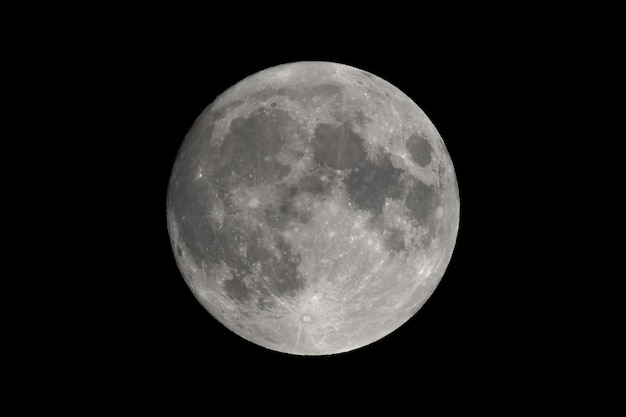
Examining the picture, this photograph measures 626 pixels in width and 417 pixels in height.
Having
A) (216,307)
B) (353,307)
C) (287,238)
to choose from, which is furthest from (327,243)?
(216,307)

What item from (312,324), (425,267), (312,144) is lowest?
(312,324)

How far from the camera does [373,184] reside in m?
4.82

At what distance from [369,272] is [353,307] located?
15.3 inches

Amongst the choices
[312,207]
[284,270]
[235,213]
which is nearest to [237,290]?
[284,270]

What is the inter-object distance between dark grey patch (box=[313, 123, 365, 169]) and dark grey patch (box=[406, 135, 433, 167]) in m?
0.57

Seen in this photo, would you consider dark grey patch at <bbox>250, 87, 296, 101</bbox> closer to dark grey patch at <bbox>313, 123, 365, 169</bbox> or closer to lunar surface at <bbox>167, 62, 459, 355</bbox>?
lunar surface at <bbox>167, 62, 459, 355</bbox>

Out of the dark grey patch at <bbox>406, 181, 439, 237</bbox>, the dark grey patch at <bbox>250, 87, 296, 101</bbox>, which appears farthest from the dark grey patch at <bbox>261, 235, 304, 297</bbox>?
the dark grey patch at <bbox>250, 87, 296, 101</bbox>

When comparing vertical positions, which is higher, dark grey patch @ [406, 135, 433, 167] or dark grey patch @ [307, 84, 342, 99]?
dark grey patch @ [307, 84, 342, 99]

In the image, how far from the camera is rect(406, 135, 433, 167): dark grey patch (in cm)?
516

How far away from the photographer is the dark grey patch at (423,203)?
5012 mm

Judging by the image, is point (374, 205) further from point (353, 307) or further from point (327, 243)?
point (353, 307)

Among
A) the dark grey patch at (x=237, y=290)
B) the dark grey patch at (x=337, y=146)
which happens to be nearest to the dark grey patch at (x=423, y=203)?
the dark grey patch at (x=337, y=146)

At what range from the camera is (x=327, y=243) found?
4.73 m

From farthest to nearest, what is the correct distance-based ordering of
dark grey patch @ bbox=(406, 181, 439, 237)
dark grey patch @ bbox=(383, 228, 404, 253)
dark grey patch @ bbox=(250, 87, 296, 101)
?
dark grey patch @ bbox=(250, 87, 296, 101)
dark grey patch @ bbox=(406, 181, 439, 237)
dark grey patch @ bbox=(383, 228, 404, 253)
